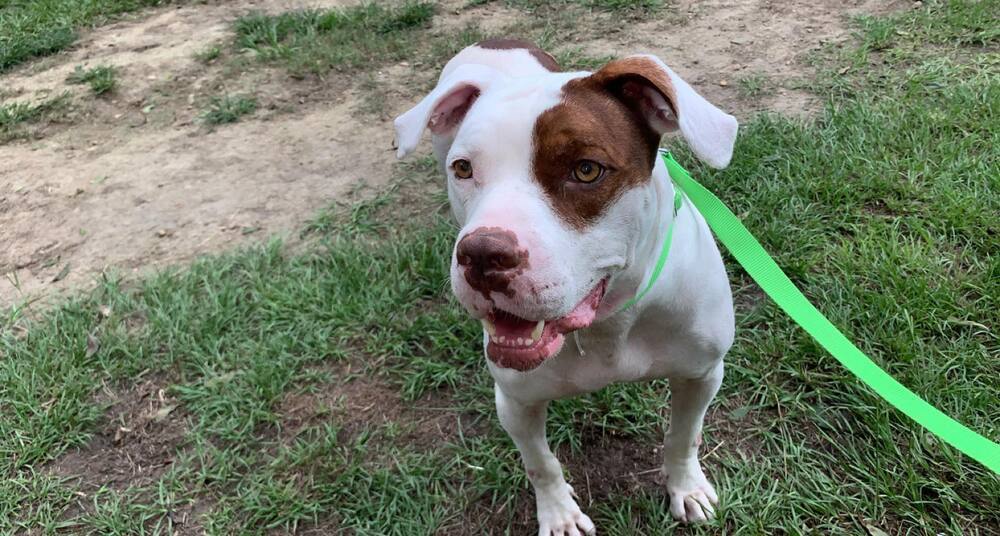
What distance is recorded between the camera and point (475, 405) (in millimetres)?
3023

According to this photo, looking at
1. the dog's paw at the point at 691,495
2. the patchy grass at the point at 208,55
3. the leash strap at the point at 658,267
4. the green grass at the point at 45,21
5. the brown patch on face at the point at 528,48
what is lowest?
the green grass at the point at 45,21

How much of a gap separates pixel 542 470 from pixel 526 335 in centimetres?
96

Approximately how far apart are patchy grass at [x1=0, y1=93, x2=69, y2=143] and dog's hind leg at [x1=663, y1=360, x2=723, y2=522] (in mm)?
5454

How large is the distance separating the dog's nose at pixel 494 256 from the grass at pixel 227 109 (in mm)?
4515

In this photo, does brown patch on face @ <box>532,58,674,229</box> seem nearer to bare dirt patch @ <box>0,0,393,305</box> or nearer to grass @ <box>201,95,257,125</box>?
bare dirt patch @ <box>0,0,393,305</box>

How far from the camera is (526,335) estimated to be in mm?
1617

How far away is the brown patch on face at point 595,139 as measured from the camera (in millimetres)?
1603

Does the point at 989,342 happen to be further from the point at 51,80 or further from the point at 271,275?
the point at 51,80

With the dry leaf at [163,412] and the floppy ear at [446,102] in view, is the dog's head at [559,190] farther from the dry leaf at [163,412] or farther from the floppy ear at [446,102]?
the dry leaf at [163,412]

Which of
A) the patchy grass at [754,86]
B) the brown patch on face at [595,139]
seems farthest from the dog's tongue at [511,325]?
the patchy grass at [754,86]

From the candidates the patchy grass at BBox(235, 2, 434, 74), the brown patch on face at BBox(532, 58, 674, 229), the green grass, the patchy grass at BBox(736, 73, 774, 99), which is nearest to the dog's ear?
the brown patch on face at BBox(532, 58, 674, 229)

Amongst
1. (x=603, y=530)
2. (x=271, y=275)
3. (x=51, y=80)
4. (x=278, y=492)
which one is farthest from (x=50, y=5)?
(x=603, y=530)

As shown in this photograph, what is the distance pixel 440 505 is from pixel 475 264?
1.53m

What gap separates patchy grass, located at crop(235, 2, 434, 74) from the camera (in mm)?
5906
